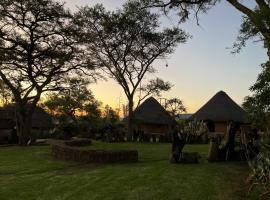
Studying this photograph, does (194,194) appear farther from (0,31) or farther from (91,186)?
(0,31)

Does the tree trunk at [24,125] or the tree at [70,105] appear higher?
the tree at [70,105]

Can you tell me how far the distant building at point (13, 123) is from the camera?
4566 centimetres

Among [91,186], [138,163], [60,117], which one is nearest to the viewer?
[91,186]

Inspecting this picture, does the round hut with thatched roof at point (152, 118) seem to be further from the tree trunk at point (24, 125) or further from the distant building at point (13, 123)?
the tree trunk at point (24, 125)

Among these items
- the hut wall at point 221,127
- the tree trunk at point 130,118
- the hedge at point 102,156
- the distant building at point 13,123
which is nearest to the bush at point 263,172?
the hedge at point 102,156

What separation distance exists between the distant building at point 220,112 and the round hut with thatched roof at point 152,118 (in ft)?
16.6

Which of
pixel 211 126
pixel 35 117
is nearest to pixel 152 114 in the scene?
pixel 211 126

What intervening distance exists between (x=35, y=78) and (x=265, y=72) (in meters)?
22.7

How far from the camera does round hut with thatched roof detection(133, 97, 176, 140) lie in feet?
151

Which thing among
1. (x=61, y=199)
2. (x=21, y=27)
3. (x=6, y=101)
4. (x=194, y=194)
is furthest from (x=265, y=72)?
(x=6, y=101)

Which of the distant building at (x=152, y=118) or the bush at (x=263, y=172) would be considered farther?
the distant building at (x=152, y=118)

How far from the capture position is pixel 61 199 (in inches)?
493

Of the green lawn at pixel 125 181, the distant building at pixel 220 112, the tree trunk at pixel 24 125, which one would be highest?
the distant building at pixel 220 112

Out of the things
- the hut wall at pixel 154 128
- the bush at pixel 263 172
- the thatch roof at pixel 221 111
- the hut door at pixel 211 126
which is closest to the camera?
the bush at pixel 263 172
